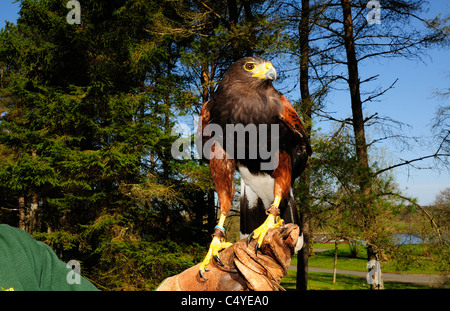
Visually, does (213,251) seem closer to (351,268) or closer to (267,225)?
(267,225)

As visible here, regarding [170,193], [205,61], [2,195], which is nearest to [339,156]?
[205,61]

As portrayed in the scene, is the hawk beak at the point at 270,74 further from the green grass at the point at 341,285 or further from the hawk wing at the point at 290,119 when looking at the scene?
the green grass at the point at 341,285

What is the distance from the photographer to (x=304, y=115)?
22.8ft

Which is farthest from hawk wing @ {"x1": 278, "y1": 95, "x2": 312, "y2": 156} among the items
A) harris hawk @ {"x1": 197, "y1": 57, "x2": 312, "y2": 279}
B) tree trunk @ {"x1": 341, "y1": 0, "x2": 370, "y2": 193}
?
tree trunk @ {"x1": 341, "y1": 0, "x2": 370, "y2": 193}

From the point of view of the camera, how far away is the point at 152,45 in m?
9.71

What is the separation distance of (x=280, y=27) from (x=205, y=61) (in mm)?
1889

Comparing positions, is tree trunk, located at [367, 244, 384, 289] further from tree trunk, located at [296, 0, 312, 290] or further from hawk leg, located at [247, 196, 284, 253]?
hawk leg, located at [247, 196, 284, 253]

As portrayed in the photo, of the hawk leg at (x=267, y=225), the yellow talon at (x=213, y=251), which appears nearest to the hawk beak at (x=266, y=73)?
the hawk leg at (x=267, y=225)

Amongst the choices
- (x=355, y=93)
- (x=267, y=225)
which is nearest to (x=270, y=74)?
(x=267, y=225)

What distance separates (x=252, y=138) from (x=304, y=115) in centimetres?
514

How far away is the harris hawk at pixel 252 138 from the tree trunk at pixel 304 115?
445cm

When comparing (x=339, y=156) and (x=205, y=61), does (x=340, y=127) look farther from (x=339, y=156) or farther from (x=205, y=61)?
(x=205, y=61)

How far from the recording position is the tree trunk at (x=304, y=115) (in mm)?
6738

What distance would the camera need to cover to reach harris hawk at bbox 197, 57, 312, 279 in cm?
205
